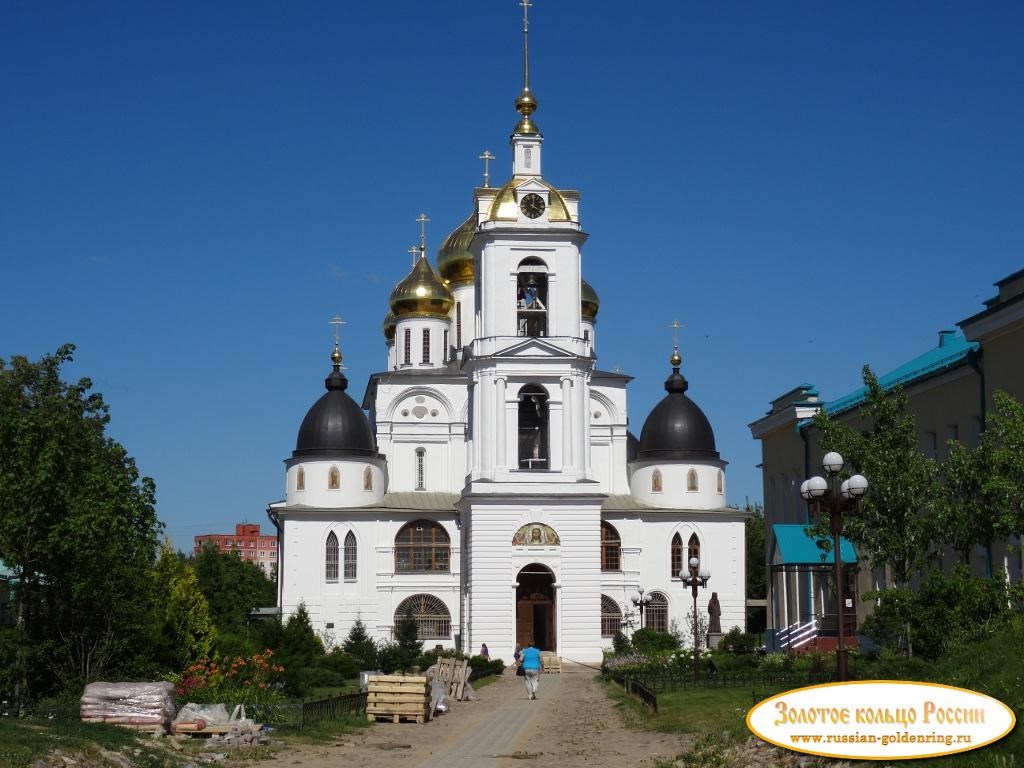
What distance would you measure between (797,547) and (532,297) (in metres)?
17.3

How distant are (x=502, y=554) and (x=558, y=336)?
816cm

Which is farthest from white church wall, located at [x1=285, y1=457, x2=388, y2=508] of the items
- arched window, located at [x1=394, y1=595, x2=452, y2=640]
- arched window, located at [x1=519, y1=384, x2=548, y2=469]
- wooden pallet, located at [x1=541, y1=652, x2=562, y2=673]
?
wooden pallet, located at [x1=541, y1=652, x2=562, y2=673]

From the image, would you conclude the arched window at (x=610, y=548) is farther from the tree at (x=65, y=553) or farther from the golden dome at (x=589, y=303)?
the tree at (x=65, y=553)

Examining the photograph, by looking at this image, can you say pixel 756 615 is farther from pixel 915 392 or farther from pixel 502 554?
pixel 915 392

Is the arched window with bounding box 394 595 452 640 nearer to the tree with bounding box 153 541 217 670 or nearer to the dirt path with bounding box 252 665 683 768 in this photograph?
the tree with bounding box 153 541 217 670

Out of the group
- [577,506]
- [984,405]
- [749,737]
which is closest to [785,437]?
[577,506]

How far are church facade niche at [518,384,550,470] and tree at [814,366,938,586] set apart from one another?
77.4ft

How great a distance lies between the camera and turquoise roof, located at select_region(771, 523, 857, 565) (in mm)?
38125

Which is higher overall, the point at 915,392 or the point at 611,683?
the point at 915,392

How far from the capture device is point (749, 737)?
16.4 metres

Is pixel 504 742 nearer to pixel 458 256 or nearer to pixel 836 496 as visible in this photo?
pixel 836 496

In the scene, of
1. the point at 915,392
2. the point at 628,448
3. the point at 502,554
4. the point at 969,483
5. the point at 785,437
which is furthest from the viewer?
the point at 628,448

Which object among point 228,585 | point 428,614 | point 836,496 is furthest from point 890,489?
point 228,585

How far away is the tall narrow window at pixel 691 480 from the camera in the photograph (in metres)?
56.7
